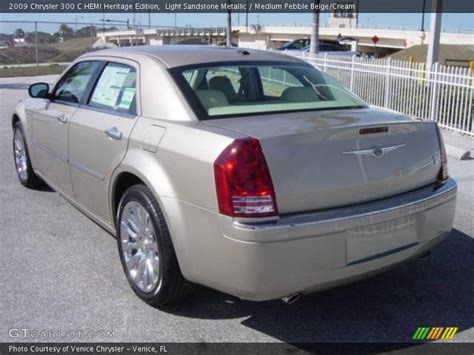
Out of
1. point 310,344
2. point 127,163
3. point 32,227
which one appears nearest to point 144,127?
point 127,163

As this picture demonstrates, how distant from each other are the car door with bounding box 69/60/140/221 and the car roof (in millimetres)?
130

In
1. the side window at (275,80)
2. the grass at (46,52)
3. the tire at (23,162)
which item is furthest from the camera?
the grass at (46,52)

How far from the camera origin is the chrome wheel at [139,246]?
3.35 m

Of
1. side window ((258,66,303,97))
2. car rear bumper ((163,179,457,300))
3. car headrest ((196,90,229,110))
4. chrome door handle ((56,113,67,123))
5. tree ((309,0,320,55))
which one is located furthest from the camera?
tree ((309,0,320,55))

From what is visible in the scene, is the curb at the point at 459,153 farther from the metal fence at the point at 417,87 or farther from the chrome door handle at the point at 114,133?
the chrome door handle at the point at 114,133

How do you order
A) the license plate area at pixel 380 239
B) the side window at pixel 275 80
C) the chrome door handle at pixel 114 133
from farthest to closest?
the side window at pixel 275 80
the chrome door handle at pixel 114 133
the license plate area at pixel 380 239

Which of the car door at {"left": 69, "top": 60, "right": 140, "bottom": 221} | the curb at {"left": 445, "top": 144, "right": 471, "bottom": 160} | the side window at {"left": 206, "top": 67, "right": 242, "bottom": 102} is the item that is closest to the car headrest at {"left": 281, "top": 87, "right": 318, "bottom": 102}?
the side window at {"left": 206, "top": 67, "right": 242, "bottom": 102}

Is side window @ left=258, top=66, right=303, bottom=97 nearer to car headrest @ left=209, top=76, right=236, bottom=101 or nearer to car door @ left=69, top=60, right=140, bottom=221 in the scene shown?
car headrest @ left=209, top=76, right=236, bottom=101

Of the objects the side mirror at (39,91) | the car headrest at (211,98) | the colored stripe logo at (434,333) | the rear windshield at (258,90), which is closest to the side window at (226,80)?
the rear windshield at (258,90)

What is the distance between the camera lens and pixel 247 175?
109 inches

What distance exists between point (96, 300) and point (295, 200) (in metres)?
1.57

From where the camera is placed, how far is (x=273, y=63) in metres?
4.12

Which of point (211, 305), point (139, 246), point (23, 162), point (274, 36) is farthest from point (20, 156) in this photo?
point (274, 36)

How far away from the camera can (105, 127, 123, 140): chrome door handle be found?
12.1ft
